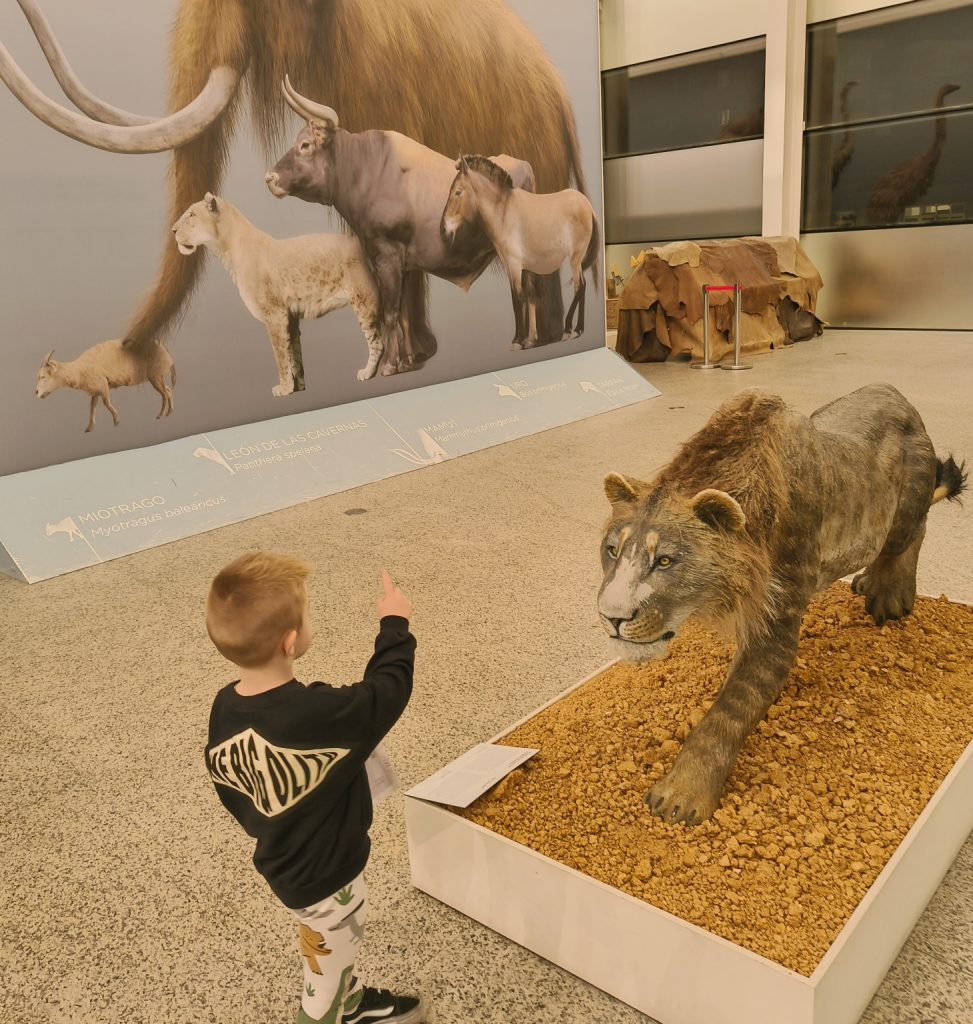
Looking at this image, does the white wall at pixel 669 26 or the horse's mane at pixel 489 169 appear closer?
the horse's mane at pixel 489 169

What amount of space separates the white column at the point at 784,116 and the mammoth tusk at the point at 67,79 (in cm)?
761

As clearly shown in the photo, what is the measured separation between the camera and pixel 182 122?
178 inches

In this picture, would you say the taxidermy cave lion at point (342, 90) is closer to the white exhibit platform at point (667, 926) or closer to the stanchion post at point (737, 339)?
the stanchion post at point (737, 339)

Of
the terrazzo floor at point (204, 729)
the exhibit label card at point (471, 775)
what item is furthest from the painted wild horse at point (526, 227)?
the exhibit label card at point (471, 775)

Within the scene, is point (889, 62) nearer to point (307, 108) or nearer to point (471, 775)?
point (307, 108)

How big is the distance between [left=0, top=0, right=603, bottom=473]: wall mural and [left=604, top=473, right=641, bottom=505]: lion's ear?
3524 mm

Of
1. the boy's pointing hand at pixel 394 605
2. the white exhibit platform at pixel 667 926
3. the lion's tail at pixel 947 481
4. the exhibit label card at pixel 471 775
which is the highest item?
the boy's pointing hand at pixel 394 605

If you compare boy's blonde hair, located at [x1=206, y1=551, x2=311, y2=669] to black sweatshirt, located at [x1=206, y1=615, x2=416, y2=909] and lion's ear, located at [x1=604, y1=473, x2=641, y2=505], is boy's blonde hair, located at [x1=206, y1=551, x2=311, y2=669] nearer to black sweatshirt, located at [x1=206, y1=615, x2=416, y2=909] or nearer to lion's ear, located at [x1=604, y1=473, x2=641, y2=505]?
black sweatshirt, located at [x1=206, y1=615, x2=416, y2=909]

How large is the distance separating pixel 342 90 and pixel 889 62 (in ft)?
22.8

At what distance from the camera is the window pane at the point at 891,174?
9234mm

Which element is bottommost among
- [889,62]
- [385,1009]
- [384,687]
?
[385,1009]

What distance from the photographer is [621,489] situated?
5.08 ft

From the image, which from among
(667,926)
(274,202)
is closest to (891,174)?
(274,202)

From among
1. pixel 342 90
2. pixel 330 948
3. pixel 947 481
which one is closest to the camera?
pixel 330 948
